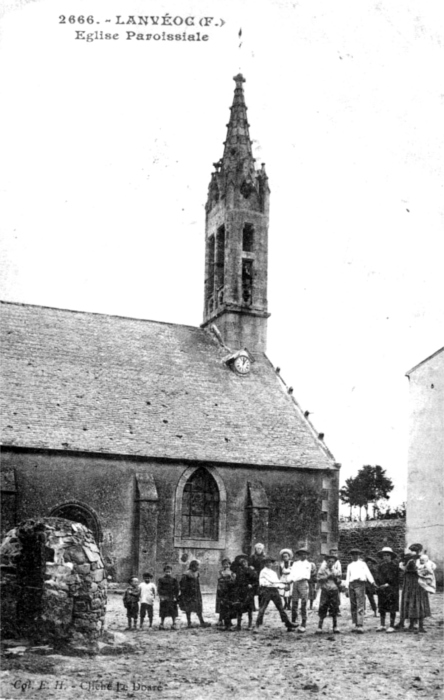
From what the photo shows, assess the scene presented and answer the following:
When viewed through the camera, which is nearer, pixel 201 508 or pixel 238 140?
pixel 201 508

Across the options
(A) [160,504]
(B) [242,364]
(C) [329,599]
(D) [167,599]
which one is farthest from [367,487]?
(C) [329,599]

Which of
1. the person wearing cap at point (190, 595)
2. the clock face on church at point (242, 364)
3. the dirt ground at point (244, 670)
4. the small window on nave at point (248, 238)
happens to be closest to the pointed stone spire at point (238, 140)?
the small window on nave at point (248, 238)

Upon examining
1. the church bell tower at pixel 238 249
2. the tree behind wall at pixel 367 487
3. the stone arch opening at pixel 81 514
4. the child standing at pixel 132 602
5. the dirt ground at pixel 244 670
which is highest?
the church bell tower at pixel 238 249

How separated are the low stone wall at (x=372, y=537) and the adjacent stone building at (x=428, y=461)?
5918 millimetres

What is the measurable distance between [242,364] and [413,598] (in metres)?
16.4

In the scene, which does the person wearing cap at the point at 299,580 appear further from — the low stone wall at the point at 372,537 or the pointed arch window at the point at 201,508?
the low stone wall at the point at 372,537

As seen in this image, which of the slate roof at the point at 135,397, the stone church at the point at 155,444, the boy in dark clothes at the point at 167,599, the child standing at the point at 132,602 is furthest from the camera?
the slate roof at the point at 135,397

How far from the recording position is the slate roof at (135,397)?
2633 cm

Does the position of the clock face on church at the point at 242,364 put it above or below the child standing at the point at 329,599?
above

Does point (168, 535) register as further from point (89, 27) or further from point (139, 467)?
point (89, 27)

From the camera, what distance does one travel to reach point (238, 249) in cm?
3497

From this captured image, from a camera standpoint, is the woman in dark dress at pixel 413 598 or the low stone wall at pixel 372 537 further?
the low stone wall at pixel 372 537

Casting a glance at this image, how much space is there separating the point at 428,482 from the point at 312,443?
5.00 m

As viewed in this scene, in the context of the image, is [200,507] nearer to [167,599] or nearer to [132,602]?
[167,599]
